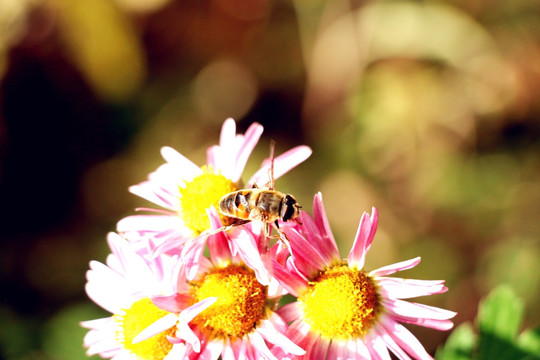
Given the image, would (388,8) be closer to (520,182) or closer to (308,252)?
(520,182)

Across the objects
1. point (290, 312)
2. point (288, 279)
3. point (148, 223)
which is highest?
point (148, 223)

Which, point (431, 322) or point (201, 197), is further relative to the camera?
point (201, 197)

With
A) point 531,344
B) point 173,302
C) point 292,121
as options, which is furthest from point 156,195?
point 292,121

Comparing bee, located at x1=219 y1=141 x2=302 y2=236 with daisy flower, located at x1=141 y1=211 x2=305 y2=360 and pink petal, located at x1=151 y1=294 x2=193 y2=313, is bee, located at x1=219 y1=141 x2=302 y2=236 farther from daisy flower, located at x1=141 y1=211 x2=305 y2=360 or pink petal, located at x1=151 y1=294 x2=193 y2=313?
pink petal, located at x1=151 y1=294 x2=193 y2=313

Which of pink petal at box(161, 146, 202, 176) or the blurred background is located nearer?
pink petal at box(161, 146, 202, 176)

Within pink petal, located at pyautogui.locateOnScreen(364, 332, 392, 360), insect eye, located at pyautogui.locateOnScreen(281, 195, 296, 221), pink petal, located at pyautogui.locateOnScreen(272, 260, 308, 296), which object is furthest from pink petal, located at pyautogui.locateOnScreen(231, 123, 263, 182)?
pink petal, located at pyautogui.locateOnScreen(364, 332, 392, 360)

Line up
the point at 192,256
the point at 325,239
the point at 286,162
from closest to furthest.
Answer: the point at 192,256 → the point at 325,239 → the point at 286,162

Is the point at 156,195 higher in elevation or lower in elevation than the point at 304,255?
higher

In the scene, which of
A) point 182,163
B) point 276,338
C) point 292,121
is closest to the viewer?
point 276,338

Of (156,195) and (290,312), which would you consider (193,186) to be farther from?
(290,312)
